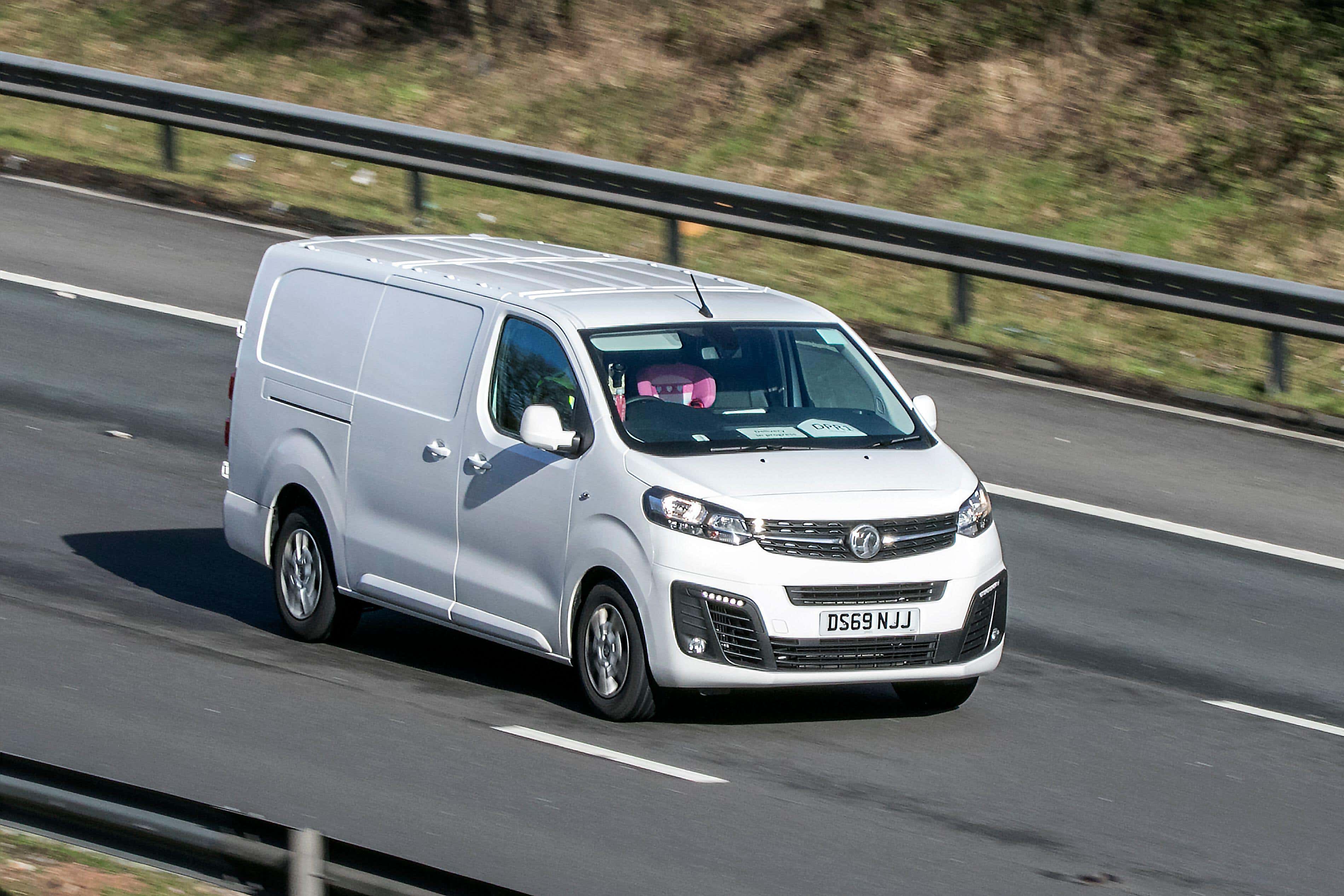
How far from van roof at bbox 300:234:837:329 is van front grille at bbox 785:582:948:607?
1.55 metres

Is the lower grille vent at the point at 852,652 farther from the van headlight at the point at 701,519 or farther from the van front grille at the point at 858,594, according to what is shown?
the van headlight at the point at 701,519

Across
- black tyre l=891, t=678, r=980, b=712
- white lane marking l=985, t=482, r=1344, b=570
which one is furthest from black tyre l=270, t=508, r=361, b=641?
white lane marking l=985, t=482, r=1344, b=570

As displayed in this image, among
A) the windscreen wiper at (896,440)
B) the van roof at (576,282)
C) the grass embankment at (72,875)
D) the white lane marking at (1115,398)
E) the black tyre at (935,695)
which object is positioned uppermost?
the van roof at (576,282)

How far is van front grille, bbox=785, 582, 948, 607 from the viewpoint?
8.16 meters

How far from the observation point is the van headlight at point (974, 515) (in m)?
8.55

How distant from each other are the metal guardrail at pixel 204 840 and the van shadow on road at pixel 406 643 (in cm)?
366

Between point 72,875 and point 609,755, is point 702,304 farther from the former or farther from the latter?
point 72,875

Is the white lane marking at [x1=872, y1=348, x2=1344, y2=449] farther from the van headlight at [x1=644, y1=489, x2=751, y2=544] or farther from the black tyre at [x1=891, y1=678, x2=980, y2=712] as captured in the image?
the van headlight at [x1=644, y1=489, x2=751, y2=544]

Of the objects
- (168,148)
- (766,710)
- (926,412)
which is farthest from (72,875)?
(168,148)

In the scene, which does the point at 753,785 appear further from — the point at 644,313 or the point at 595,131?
the point at 595,131

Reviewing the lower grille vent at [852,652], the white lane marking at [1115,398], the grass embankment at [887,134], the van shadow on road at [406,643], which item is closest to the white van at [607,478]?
the lower grille vent at [852,652]

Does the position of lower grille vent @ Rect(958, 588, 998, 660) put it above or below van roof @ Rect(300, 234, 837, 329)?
below

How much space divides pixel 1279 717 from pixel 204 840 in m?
5.93

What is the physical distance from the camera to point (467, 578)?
29.7 feet
